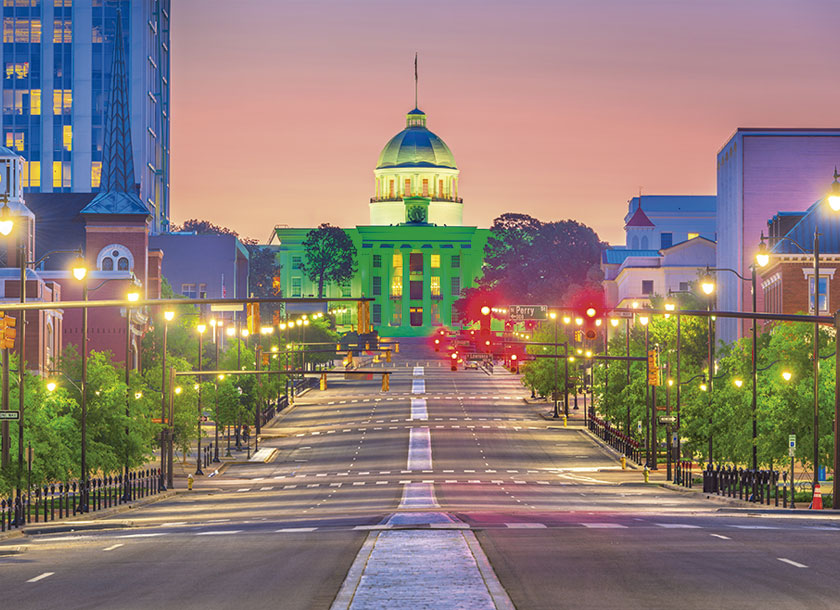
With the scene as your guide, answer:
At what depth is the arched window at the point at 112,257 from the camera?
141250mm

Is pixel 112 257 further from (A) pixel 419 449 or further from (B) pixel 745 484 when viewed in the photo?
(B) pixel 745 484

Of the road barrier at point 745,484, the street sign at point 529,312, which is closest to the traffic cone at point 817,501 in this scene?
the road barrier at point 745,484

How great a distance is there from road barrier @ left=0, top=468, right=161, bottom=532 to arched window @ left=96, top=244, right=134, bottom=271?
220ft

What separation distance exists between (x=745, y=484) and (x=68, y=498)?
27.3m

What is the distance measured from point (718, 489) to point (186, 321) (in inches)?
3197

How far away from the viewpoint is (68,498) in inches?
2436

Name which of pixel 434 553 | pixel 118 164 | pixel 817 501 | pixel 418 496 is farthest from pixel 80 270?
pixel 118 164

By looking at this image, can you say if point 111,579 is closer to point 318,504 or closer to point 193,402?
point 318,504

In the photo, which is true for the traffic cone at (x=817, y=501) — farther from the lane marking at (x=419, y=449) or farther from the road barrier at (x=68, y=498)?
the lane marking at (x=419, y=449)

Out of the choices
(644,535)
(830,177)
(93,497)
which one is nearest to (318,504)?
(93,497)

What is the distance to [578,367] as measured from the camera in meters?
156

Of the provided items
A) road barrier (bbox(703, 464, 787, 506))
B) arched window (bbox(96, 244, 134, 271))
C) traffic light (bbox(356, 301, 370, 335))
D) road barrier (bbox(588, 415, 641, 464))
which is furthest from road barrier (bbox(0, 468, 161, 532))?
arched window (bbox(96, 244, 134, 271))

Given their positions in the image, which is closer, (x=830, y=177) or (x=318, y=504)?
(x=318, y=504)

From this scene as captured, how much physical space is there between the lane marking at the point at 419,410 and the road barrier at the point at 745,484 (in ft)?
190
